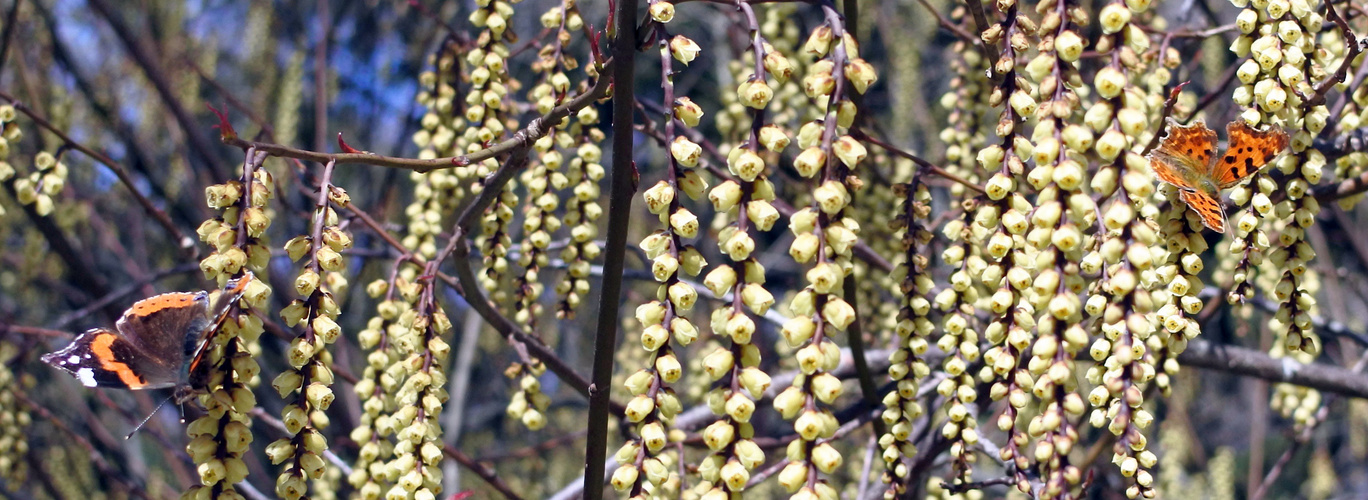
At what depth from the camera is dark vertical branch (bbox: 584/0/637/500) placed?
138cm

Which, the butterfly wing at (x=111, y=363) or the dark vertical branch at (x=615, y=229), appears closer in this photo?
the dark vertical branch at (x=615, y=229)

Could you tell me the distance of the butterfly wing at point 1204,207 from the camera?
1373 millimetres

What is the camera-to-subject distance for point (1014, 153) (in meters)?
1.40

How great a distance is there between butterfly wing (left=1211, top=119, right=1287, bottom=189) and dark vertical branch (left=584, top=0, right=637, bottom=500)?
3.00 ft

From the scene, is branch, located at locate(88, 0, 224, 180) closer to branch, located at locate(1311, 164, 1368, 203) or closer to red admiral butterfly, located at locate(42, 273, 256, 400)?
red admiral butterfly, located at locate(42, 273, 256, 400)

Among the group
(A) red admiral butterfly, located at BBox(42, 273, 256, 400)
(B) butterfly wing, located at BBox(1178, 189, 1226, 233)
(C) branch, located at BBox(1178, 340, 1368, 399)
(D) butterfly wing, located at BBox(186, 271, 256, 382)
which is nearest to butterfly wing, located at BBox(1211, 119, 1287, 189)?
(B) butterfly wing, located at BBox(1178, 189, 1226, 233)

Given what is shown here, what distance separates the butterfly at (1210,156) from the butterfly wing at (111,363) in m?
1.61

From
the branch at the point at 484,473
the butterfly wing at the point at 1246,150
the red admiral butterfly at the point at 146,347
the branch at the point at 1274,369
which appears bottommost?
the branch at the point at 1274,369

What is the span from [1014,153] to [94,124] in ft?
18.5

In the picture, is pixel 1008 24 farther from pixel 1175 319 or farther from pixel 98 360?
pixel 98 360

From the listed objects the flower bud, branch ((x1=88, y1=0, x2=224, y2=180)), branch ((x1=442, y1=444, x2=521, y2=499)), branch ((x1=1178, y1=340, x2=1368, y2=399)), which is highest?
branch ((x1=88, y1=0, x2=224, y2=180))

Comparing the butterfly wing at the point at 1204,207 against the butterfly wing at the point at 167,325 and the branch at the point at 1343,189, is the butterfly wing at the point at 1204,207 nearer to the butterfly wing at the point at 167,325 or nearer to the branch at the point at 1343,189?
the branch at the point at 1343,189

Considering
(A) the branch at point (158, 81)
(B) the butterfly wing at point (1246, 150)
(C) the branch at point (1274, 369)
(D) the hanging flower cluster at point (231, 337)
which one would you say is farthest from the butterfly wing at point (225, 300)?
(A) the branch at point (158, 81)

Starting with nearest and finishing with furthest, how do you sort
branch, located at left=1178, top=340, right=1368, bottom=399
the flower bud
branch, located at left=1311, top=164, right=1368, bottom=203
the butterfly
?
the flower bud, the butterfly, branch, located at left=1311, top=164, right=1368, bottom=203, branch, located at left=1178, top=340, right=1368, bottom=399
